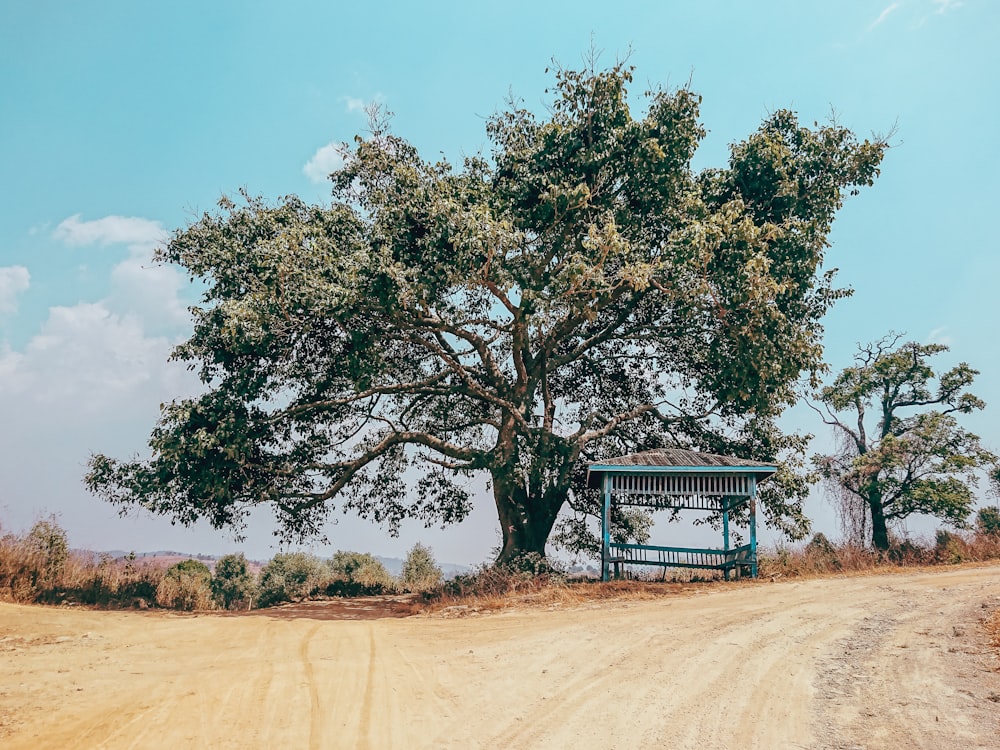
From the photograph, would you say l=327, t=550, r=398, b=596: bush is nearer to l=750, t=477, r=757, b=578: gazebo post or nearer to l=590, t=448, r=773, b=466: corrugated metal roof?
l=590, t=448, r=773, b=466: corrugated metal roof

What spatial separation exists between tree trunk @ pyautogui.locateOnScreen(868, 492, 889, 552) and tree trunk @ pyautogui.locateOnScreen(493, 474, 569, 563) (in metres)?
12.0

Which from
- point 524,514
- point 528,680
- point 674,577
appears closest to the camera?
point 528,680

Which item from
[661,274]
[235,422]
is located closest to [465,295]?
[661,274]

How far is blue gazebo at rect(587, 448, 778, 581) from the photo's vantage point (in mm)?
16812

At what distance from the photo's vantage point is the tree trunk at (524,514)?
61.5ft

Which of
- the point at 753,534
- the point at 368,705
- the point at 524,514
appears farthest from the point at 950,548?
the point at 368,705

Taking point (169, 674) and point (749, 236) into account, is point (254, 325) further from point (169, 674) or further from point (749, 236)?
point (749, 236)

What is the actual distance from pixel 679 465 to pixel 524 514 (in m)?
4.53

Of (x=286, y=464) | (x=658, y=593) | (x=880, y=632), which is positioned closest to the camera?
(x=880, y=632)

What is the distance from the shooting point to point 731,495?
16984 mm

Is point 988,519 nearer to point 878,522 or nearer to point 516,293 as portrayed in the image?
point 878,522

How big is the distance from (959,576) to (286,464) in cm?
1641

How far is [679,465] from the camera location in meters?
16.9

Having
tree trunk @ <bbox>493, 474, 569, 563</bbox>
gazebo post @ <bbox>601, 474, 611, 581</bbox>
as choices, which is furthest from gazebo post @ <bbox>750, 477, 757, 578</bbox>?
tree trunk @ <bbox>493, 474, 569, 563</bbox>
